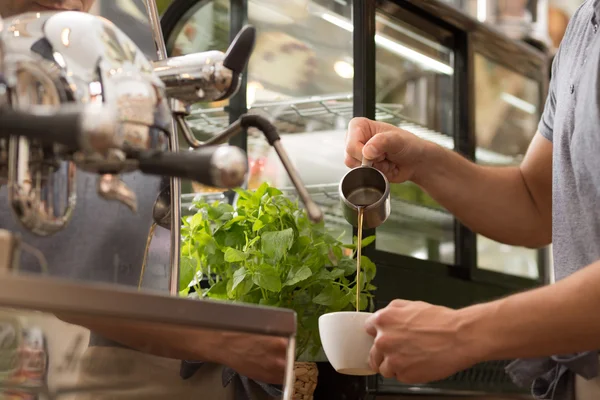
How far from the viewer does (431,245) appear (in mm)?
2314

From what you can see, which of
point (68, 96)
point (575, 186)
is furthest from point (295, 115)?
point (68, 96)

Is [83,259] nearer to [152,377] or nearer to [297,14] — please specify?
[152,377]

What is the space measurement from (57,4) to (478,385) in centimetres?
143

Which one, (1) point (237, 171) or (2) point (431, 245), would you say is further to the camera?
(2) point (431, 245)

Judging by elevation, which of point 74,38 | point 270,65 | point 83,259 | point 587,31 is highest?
point 270,65

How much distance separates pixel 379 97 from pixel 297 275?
2.96 ft

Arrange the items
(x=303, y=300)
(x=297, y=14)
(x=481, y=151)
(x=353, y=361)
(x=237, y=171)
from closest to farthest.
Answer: (x=237, y=171), (x=353, y=361), (x=303, y=300), (x=297, y=14), (x=481, y=151)

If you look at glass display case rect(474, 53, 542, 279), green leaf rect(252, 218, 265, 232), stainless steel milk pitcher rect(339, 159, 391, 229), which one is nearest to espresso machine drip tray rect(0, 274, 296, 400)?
stainless steel milk pitcher rect(339, 159, 391, 229)

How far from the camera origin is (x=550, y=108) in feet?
4.76

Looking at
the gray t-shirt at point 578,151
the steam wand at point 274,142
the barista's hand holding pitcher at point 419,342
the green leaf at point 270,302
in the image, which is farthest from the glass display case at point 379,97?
the steam wand at point 274,142

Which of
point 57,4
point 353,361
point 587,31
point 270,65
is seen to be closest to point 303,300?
point 353,361

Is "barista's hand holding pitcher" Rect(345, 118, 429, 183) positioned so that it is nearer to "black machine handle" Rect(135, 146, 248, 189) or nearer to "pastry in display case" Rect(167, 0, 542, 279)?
"pastry in display case" Rect(167, 0, 542, 279)

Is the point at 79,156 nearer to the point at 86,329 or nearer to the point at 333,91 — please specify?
the point at 86,329

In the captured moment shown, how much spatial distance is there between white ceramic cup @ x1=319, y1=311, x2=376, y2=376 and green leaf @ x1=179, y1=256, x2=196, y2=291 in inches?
20.3
